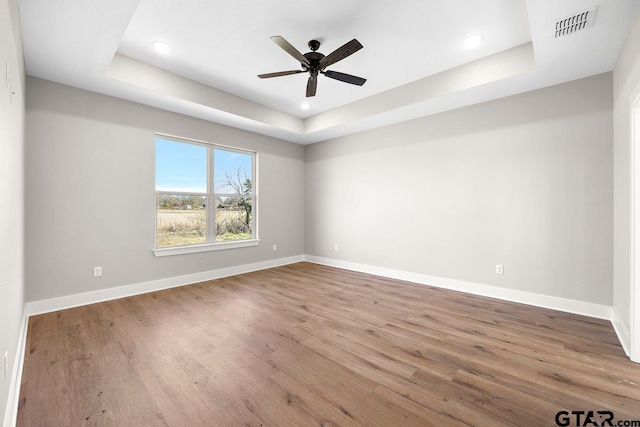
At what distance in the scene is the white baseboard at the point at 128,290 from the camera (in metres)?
3.03

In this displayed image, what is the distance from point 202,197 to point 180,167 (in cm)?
58

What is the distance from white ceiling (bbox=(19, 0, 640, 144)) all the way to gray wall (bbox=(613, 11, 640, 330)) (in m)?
0.19

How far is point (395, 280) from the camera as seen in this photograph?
177 inches

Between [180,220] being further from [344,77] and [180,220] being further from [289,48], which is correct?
[344,77]

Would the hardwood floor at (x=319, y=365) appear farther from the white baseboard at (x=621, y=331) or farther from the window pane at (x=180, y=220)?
the window pane at (x=180, y=220)

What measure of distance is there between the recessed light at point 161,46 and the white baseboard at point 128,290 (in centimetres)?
301

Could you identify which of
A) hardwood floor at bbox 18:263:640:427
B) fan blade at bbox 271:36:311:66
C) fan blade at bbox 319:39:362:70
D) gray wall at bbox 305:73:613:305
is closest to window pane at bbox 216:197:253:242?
hardwood floor at bbox 18:263:640:427

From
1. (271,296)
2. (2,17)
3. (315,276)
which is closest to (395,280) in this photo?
(315,276)

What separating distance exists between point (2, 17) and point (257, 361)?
2.52 m

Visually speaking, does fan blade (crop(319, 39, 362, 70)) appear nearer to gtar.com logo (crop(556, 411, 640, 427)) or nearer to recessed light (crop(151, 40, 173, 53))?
recessed light (crop(151, 40, 173, 53))

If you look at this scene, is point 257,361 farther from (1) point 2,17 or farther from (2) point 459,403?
(1) point 2,17

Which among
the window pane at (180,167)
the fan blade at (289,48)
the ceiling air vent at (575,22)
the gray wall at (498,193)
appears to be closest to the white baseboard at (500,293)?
the gray wall at (498,193)

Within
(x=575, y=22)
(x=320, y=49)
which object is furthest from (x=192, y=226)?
(x=575, y=22)

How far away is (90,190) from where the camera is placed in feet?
11.0
